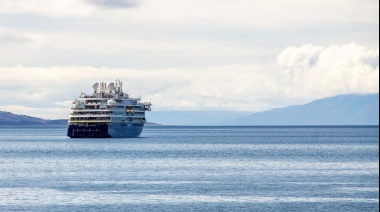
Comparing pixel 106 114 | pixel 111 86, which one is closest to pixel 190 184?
pixel 106 114

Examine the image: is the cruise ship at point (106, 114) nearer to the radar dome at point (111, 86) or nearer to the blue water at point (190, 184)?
the radar dome at point (111, 86)

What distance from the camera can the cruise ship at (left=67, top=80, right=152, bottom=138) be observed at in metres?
178

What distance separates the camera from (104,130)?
178875 millimetres

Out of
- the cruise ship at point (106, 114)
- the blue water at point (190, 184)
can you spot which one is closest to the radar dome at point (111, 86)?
the cruise ship at point (106, 114)

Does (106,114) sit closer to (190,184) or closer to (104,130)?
(104,130)

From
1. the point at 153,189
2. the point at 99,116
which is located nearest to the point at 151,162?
the point at 153,189

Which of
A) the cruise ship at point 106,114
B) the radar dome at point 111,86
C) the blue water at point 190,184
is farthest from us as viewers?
the radar dome at point 111,86

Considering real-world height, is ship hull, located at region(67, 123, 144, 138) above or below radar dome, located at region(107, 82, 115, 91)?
below

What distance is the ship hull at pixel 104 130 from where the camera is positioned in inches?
7037

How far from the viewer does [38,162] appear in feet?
382

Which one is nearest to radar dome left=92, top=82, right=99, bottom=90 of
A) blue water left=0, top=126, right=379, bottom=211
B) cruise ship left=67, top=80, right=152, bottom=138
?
cruise ship left=67, top=80, right=152, bottom=138

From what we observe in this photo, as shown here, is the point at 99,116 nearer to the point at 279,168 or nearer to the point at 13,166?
the point at 13,166

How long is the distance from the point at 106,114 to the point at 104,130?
3571mm

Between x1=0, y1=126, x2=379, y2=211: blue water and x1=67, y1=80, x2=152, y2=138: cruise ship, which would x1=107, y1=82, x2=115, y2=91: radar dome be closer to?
x1=67, y1=80, x2=152, y2=138: cruise ship
